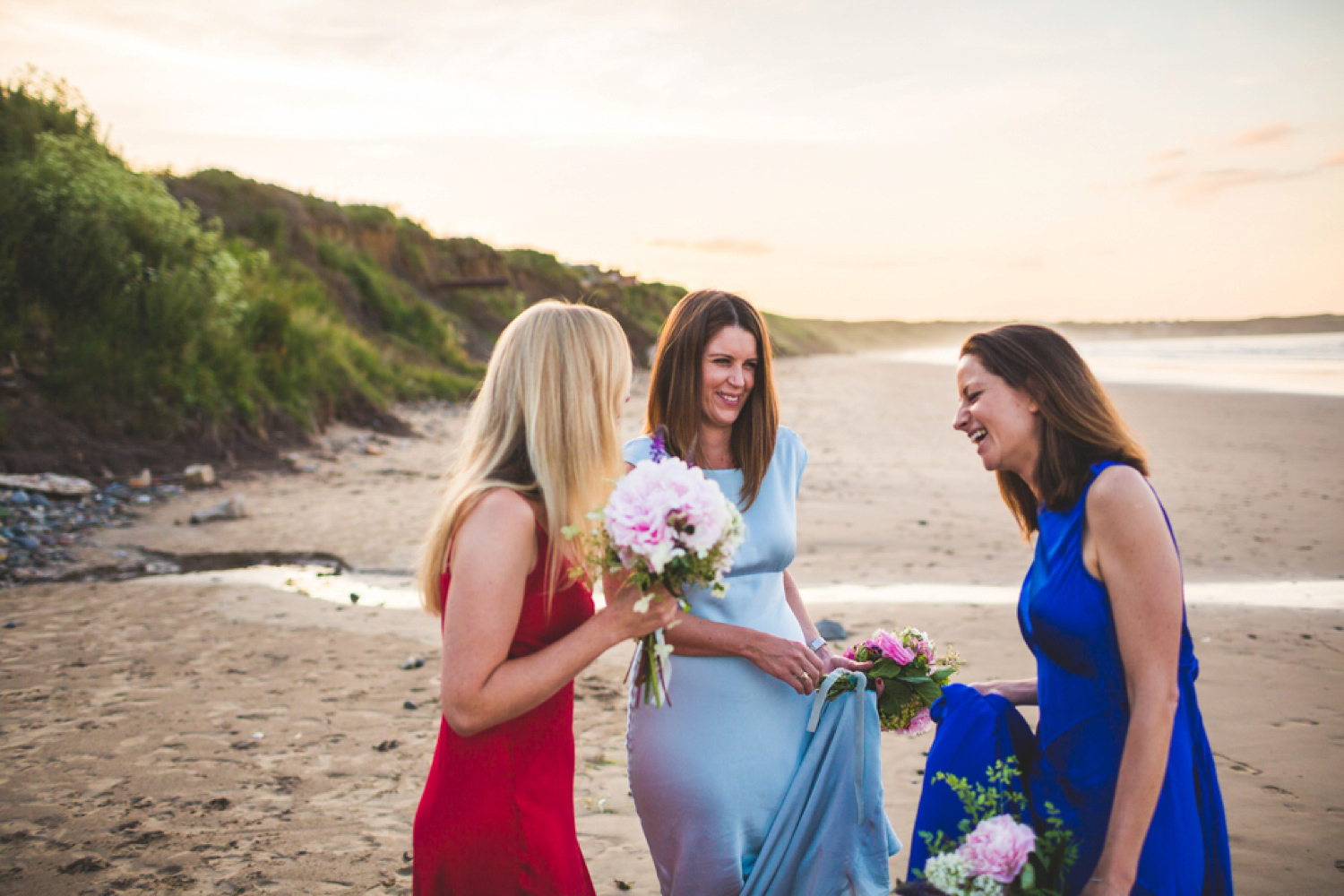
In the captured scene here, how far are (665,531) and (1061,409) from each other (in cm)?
125

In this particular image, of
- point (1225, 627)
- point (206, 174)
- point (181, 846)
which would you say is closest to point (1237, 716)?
point (1225, 627)

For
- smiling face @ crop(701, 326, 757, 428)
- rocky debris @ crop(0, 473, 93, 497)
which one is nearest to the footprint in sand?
smiling face @ crop(701, 326, 757, 428)

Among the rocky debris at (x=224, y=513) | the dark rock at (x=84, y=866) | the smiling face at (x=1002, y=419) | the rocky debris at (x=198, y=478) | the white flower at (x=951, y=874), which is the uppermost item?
the smiling face at (x=1002, y=419)

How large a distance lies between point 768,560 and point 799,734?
605 mm

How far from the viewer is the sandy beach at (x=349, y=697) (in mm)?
3461

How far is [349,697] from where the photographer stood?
503cm

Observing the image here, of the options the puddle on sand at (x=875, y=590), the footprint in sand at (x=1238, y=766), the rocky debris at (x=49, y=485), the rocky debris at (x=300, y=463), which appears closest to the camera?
the footprint in sand at (x=1238, y=766)

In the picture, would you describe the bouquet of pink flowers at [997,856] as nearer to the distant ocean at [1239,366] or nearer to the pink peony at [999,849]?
the pink peony at [999,849]

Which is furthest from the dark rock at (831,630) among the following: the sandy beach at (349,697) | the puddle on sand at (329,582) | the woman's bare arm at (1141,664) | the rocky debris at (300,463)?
the rocky debris at (300,463)

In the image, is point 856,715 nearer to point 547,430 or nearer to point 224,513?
point 547,430

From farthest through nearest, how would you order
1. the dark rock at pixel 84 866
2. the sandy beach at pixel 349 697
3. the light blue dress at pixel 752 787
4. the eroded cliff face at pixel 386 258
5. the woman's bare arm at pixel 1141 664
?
the eroded cliff face at pixel 386 258
the sandy beach at pixel 349 697
the dark rock at pixel 84 866
the light blue dress at pixel 752 787
the woman's bare arm at pixel 1141 664

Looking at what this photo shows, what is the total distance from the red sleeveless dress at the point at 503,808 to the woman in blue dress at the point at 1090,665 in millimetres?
1067

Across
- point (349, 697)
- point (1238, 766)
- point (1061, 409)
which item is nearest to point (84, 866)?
point (349, 697)

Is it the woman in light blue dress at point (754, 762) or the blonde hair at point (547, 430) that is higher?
the blonde hair at point (547, 430)
